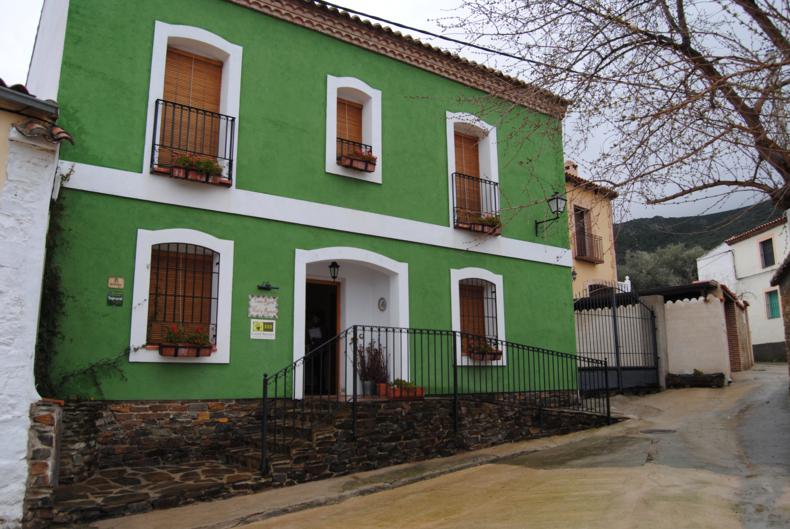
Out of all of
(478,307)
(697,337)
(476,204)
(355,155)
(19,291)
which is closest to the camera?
(19,291)

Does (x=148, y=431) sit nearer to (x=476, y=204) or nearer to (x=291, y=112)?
(x=291, y=112)

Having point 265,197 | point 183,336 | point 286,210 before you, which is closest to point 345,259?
point 286,210

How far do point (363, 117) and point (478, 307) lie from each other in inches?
154

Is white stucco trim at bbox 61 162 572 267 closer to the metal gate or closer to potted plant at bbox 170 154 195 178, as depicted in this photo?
potted plant at bbox 170 154 195 178

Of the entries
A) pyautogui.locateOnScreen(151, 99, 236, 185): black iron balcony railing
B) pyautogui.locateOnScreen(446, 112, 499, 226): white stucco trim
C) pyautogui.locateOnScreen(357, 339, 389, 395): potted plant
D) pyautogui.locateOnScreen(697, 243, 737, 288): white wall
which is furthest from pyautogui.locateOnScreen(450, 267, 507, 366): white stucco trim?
pyautogui.locateOnScreen(697, 243, 737, 288): white wall

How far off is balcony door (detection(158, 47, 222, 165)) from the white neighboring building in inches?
848

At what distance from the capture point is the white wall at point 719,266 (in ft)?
94.0

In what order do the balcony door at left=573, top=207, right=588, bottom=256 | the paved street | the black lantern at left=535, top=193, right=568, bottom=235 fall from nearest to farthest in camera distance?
the paved street, the black lantern at left=535, top=193, right=568, bottom=235, the balcony door at left=573, top=207, right=588, bottom=256

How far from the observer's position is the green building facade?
7.43 metres

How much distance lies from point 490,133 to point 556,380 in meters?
4.77

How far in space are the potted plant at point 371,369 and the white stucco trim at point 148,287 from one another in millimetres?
2056

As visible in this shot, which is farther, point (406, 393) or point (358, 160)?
point (358, 160)

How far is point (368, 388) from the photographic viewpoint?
920 centimetres

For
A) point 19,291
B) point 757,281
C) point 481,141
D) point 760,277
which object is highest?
point 481,141
